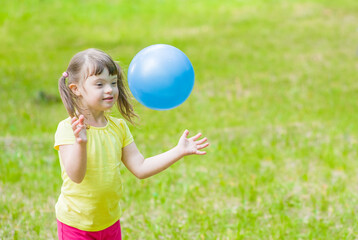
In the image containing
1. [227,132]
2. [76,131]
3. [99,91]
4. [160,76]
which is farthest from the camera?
[227,132]

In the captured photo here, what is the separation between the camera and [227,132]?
6.59 metres

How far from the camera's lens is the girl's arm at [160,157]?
268 centimetres

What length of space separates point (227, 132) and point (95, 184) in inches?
164

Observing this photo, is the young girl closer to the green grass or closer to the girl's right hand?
the girl's right hand

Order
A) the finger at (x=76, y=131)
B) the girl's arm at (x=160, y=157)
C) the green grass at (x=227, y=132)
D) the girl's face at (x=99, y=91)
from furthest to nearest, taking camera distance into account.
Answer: the green grass at (x=227, y=132) → the girl's arm at (x=160, y=157) → the girl's face at (x=99, y=91) → the finger at (x=76, y=131)

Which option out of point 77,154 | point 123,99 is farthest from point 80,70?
point 77,154

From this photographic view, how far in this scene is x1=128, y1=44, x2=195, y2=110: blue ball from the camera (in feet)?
8.81

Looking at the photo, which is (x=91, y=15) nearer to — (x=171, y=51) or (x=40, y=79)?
(x=40, y=79)

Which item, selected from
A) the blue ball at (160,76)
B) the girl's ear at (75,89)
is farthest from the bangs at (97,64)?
the blue ball at (160,76)

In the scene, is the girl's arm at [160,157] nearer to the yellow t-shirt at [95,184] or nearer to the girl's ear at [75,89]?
the yellow t-shirt at [95,184]

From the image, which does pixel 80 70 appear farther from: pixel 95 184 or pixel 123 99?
pixel 95 184

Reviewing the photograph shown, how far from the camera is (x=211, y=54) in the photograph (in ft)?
39.3

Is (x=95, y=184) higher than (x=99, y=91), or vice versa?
(x=99, y=91)

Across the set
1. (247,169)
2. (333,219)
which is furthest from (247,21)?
(333,219)
